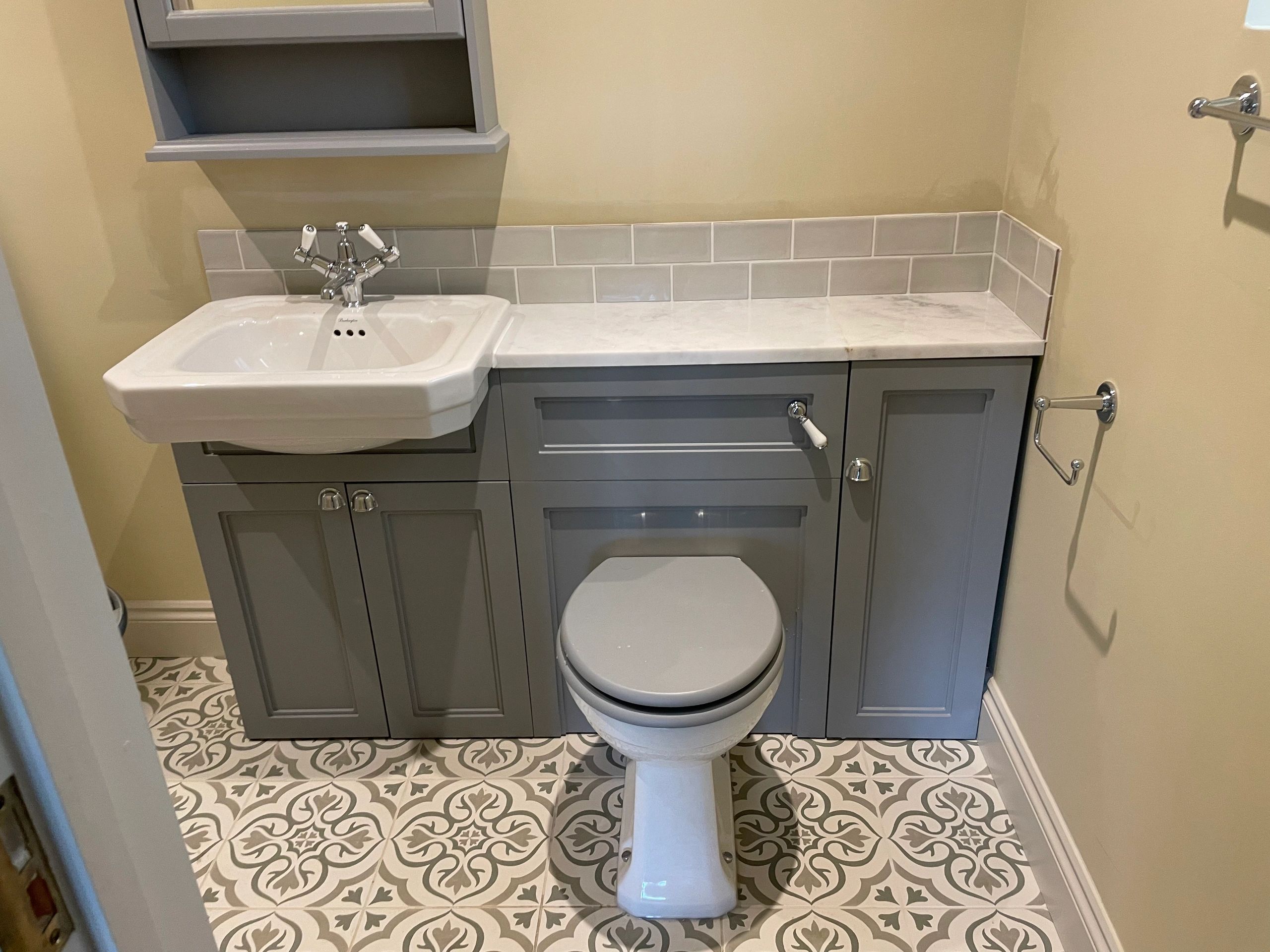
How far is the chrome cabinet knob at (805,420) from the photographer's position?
160cm

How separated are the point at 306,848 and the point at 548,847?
451 mm

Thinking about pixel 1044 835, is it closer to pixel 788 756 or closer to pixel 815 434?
pixel 788 756

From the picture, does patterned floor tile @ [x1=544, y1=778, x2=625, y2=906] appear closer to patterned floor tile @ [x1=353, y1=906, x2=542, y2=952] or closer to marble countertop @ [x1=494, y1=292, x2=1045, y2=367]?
patterned floor tile @ [x1=353, y1=906, x2=542, y2=952]

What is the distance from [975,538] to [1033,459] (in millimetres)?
190

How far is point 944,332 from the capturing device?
64.0 inches

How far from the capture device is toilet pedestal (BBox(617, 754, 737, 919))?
5.10 ft

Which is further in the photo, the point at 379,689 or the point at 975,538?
the point at 379,689

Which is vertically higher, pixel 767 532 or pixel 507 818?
pixel 767 532

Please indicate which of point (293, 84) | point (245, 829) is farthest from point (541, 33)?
point (245, 829)

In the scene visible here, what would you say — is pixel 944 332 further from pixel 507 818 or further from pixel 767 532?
pixel 507 818

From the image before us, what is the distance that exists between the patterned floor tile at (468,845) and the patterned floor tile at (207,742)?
37cm

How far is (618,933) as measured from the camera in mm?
1559

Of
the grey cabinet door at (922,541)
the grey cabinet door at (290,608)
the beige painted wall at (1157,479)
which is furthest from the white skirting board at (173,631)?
the beige painted wall at (1157,479)

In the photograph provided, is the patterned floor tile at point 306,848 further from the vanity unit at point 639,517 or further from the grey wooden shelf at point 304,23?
the grey wooden shelf at point 304,23
